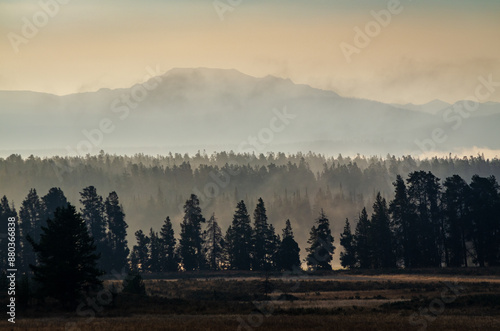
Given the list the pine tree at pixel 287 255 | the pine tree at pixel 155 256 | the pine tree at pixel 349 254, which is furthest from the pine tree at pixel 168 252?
the pine tree at pixel 349 254

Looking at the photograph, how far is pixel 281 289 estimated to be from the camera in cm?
8881

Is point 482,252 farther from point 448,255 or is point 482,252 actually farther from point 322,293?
point 322,293

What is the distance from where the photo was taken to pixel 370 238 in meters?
117

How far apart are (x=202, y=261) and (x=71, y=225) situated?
67063mm

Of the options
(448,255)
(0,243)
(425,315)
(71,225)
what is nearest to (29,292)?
(71,225)

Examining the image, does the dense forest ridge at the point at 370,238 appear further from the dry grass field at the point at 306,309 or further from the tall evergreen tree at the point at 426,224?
the dry grass field at the point at 306,309

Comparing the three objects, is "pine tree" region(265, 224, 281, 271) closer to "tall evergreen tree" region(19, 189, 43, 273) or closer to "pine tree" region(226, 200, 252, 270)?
"pine tree" region(226, 200, 252, 270)

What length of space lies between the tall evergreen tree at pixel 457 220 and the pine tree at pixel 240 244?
1290 inches

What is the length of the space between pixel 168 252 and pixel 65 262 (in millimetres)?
64995

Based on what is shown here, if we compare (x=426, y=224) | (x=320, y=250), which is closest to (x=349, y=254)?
(x=320, y=250)

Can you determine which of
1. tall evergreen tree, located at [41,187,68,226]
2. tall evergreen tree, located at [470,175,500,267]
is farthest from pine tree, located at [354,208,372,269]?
tall evergreen tree, located at [41,187,68,226]

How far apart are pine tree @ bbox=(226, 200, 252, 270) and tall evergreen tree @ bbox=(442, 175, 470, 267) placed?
1290 inches

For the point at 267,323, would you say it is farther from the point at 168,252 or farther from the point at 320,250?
the point at 168,252

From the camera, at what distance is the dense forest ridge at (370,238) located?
378 ft
